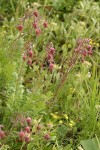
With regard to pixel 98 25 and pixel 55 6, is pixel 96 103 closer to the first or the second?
pixel 98 25

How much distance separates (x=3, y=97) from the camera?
244 centimetres

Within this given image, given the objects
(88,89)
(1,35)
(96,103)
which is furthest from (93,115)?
(1,35)

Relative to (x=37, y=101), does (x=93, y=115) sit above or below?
below

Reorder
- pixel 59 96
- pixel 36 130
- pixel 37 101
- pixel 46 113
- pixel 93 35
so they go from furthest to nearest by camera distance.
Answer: pixel 93 35, pixel 59 96, pixel 46 113, pixel 37 101, pixel 36 130

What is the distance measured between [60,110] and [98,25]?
1136 mm

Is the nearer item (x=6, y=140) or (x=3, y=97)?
(x=6, y=140)

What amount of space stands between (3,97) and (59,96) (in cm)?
42

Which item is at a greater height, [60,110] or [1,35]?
[1,35]

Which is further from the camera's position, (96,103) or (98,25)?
(98,25)

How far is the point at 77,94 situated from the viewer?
2.73 metres

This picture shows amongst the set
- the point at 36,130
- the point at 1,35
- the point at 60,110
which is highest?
the point at 1,35

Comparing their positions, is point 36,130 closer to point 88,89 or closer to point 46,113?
point 46,113

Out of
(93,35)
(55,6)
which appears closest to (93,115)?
(93,35)

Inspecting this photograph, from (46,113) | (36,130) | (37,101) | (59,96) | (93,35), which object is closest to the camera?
(36,130)
